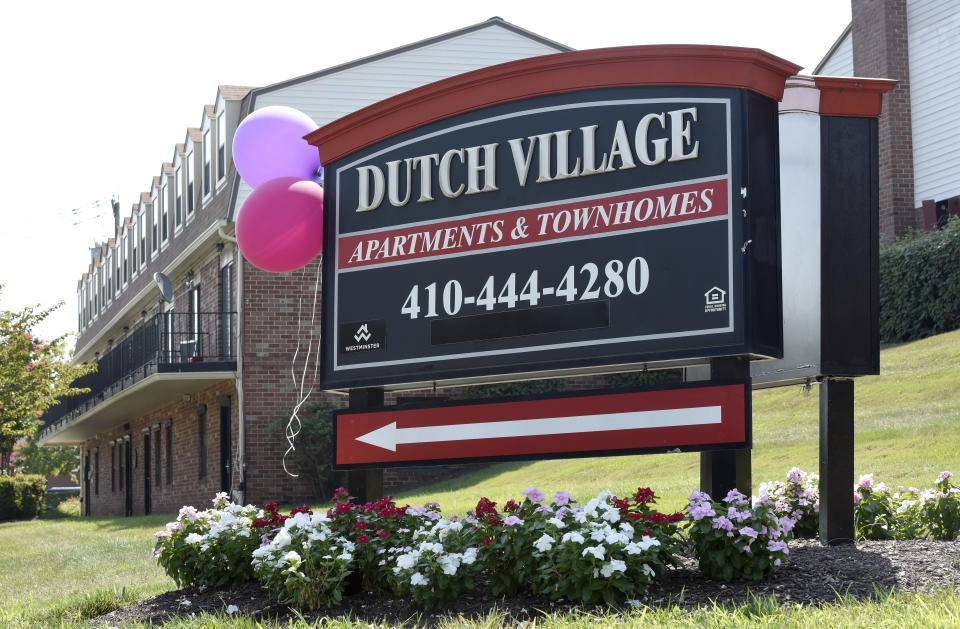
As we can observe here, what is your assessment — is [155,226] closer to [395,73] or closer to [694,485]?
[395,73]

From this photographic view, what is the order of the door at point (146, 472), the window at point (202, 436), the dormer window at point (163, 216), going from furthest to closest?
1. the door at point (146, 472)
2. the dormer window at point (163, 216)
3. the window at point (202, 436)

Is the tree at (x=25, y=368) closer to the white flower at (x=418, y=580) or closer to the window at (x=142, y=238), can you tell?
the window at (x=142, y=238)

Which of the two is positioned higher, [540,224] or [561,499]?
[540,224]

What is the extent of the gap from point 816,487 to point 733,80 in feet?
10.3

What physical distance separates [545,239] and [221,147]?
55.3ft

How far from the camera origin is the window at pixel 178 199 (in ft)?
90.9

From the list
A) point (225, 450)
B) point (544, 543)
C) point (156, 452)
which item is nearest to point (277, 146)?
point (544, 543)

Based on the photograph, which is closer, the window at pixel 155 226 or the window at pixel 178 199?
the window at pixel 178 199

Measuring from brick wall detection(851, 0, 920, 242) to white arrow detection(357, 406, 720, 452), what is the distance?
20.0 metres

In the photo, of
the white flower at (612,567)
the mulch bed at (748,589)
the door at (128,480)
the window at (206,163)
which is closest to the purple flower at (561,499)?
the mulch bed at (748,589)

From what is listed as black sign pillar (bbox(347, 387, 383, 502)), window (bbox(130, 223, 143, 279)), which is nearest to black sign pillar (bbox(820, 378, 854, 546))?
black sign pillar (bbox(347, 387, 383, 502))

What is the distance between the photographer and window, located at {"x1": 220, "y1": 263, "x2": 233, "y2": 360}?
22188mm

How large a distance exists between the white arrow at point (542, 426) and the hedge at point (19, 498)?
30872 millimetres

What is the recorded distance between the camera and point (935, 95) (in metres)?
25.7
